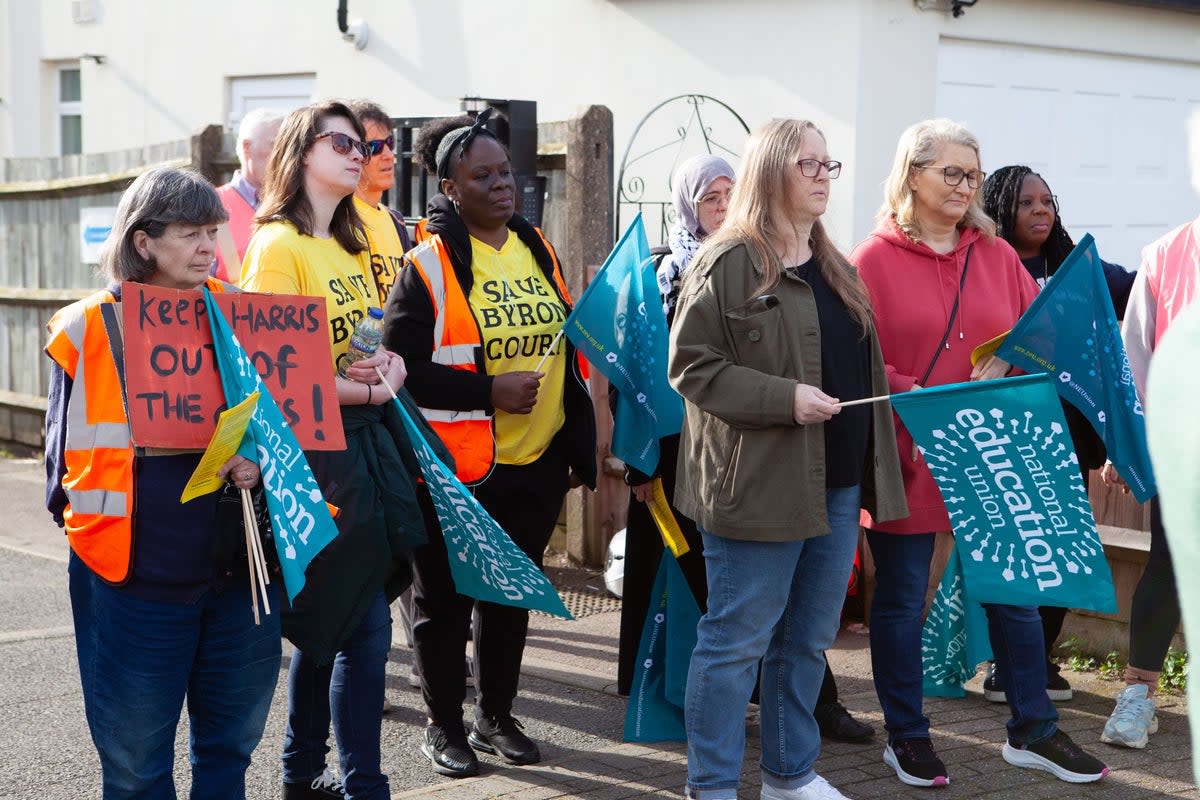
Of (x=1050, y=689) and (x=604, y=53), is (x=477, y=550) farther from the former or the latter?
(x=604, y=53)

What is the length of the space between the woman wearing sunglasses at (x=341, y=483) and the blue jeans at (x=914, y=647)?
4.88 ft

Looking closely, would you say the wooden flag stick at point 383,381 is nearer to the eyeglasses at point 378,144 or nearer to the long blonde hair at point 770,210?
the long blonde hair at point 770,210

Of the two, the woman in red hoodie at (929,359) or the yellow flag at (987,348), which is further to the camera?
the woman in red hoodie at (929,359)

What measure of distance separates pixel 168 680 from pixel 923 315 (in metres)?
2.43

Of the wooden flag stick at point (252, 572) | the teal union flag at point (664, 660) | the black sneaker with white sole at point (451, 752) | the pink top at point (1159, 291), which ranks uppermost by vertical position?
the pink top at point (1159, 291)

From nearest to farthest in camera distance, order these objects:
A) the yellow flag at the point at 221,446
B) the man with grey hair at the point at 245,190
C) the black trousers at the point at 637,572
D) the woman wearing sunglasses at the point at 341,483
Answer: the yellow flag at the point at 221,446 < the woman wearing sunglasses at the point at 341,483 < the black trousers at the point at 637,572 < the man with grey hair at the point at 245,190

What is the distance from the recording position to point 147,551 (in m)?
3.36

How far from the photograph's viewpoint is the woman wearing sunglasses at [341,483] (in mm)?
3904

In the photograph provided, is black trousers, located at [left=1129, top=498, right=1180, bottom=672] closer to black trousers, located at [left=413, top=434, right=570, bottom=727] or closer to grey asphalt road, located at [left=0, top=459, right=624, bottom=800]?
grey asphalt road, located at [left=0, top=459, right=624, bottom=800]

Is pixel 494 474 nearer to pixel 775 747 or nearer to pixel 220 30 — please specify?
pixel 775 747

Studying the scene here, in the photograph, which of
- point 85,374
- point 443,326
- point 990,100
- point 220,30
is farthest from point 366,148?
point 220,30

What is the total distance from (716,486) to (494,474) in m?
0.89

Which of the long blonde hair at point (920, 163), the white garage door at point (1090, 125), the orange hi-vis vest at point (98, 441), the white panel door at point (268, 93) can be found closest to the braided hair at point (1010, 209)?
the long blonde hair at point (920, 163)

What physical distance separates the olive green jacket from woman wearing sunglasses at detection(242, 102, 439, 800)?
0.79 m
